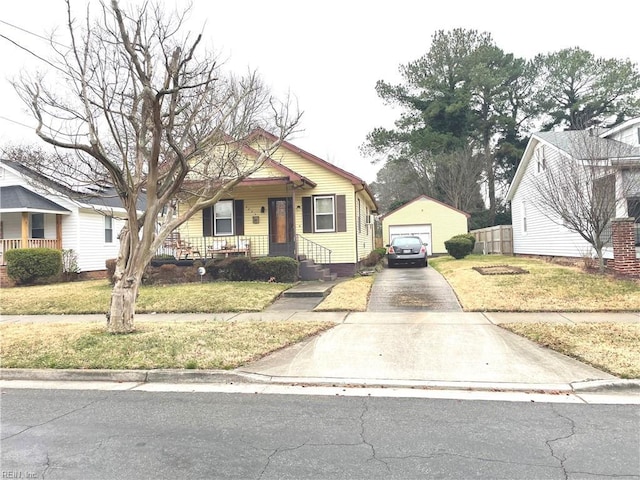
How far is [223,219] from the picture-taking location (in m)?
17.6

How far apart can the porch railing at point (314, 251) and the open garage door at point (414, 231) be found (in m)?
14.4

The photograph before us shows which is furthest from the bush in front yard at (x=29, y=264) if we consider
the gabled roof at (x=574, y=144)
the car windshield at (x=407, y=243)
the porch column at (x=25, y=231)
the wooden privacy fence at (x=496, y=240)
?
the wooden privacy fence at (x=496, y=240)

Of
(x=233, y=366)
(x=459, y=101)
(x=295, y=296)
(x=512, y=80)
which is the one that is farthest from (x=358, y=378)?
(x=512, y=80)

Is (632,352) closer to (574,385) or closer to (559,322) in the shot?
(574,385)

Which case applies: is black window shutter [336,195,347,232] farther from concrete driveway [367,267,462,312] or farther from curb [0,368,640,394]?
curb [0,368,640,394]

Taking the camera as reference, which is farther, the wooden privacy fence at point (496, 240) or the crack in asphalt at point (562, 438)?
the wooden privacy fence at point (496, 240)

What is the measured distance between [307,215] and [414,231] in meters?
15.4

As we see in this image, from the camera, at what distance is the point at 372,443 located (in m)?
3.99

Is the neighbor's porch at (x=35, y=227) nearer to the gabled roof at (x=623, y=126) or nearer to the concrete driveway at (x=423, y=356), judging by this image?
the concrete driveway at (x=423, y=356)

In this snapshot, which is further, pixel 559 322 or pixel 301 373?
pixel 559 322

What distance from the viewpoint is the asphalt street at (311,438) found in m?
3.52

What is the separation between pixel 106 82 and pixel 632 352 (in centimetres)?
1040

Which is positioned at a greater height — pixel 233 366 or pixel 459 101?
pixel 459 101

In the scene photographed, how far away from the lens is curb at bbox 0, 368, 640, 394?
17.6 ft
